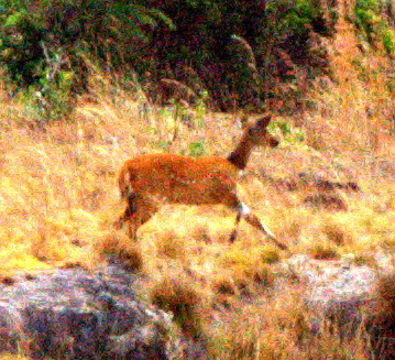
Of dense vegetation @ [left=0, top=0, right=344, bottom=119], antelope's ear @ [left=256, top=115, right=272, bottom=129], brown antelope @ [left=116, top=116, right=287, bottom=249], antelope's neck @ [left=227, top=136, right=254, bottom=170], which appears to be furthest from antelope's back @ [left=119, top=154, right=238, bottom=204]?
dense vegetation @ [left=0, top=0, right=344, bottom=119]

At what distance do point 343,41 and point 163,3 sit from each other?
2.80m

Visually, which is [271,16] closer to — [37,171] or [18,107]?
[18,107]

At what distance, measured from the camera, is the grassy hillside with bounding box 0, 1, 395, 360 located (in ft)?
21.4

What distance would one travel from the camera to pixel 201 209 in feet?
28.2

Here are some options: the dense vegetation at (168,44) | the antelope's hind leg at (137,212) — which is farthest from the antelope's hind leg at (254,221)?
the dense vegetation at (168,44)

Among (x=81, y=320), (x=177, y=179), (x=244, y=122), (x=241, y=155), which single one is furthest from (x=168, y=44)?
(x=81, y=320)

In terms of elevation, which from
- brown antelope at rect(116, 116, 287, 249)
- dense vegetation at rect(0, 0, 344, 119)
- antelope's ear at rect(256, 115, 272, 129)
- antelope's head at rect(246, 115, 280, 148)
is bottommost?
dense vegetation at rect(0, 0, 344, 119)

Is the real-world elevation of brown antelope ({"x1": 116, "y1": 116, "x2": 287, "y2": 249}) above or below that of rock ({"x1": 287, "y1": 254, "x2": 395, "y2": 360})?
above

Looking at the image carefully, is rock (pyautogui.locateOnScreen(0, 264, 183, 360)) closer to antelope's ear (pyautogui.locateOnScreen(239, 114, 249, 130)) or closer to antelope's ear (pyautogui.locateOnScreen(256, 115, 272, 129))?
antelope's ear (pyautogui.locateOnScreen(256, 115, 272, 129))

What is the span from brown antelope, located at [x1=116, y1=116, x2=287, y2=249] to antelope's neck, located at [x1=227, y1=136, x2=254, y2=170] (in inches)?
6.2

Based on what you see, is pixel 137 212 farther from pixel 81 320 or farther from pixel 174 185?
pixel 81 320

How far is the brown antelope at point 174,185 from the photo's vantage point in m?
7.16

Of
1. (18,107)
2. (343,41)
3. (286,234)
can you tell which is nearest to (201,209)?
(286,234)

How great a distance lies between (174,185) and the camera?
7266 millimetres
